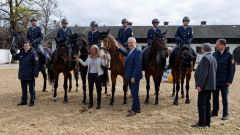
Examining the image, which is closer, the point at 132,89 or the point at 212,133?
the point at 212,133

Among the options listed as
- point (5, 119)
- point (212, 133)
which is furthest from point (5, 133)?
point (212, 133)

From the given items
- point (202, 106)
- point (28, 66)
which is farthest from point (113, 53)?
point (202, 106)

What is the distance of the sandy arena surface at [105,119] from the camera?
295 inches

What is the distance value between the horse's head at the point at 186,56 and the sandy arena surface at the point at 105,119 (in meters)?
1.30

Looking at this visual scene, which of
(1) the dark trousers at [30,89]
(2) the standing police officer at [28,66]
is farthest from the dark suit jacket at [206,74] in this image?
(1) the dark trousers at [30,89]

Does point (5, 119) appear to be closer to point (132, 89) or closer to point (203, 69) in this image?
point (132, 89)

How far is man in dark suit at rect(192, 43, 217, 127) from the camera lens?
24.9 feet

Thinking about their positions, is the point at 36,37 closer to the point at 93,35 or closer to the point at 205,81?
the point at 93,35

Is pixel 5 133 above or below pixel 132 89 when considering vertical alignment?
below

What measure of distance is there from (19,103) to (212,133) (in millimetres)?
6274

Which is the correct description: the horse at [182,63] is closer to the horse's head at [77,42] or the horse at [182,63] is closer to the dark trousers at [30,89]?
the horse's head at [77,42]

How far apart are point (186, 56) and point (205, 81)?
3.03 m

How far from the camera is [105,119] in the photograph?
860cm

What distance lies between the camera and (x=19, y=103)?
1075 centimetres
